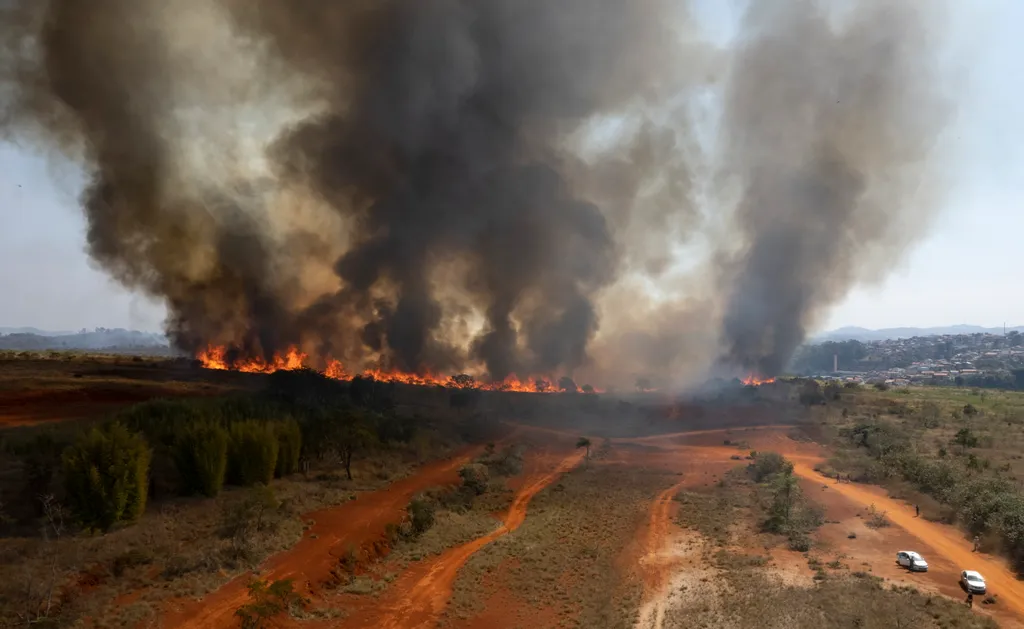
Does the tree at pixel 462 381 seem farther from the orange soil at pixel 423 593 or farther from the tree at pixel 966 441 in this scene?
the tree at pixel 966 441

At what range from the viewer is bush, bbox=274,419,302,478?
2859 centimetres

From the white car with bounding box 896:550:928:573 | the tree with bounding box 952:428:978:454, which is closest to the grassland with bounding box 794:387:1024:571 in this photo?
the tree with bounding box 952:428:978:454

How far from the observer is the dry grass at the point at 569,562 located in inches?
718

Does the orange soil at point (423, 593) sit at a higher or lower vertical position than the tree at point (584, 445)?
lower

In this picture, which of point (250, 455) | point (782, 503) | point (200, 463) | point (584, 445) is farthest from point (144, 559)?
point (584, 445)

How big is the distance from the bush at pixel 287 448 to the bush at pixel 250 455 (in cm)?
165

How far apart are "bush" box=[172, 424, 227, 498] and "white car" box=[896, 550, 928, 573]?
2663 cm

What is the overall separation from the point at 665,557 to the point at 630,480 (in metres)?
13.8

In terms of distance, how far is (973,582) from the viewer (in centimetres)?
1836

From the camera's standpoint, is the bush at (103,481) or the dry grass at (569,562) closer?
the dry grass at (569,562)

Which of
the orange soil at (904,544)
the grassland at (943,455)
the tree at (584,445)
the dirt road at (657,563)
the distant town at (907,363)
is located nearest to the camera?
the dirt road at (657,563)

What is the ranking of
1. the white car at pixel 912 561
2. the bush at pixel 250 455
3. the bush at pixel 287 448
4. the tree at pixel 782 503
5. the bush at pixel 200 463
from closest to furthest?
1. the white car at pixel 912 561
2. the bush at pixel 200 463
3. the bush at pixel 250 455
4. the tree at pixel 782 503
5. the bush at pixel 287 448

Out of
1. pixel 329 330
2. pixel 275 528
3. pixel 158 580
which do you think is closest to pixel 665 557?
pixel 275 528

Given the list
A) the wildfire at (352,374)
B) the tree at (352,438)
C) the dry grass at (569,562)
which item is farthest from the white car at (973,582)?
the wildfire at (352,374)
